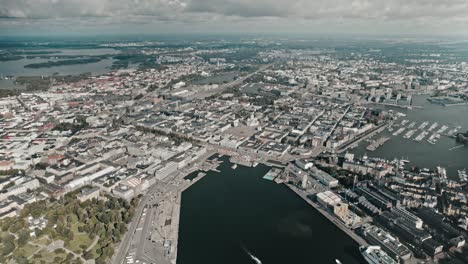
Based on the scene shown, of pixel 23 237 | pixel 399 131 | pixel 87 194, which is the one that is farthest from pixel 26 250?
pixel 399 131

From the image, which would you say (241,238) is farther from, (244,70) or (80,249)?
(244,70)

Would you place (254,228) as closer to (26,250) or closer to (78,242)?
(78,242)

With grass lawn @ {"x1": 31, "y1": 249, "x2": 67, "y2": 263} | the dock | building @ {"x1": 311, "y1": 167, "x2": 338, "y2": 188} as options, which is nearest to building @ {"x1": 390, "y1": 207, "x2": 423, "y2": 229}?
building @ {"x1": 311, "y1": 167, "x2": 338, "y2": 188}

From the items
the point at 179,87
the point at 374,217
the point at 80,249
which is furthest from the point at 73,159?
the point at 179,87

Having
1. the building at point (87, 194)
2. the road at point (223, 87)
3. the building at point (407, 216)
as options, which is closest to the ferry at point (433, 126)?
the building at point (407, 216)

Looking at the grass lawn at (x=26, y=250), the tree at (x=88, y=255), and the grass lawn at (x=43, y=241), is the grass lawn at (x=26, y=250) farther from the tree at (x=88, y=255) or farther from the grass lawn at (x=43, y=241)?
the tree at (x=88, y=255)
